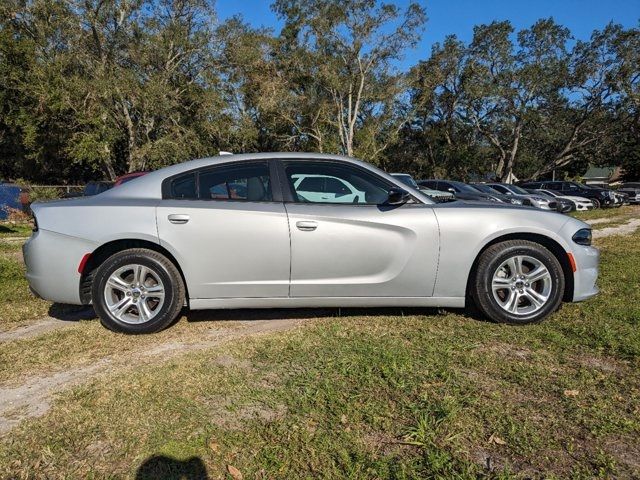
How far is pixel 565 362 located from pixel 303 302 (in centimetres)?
203

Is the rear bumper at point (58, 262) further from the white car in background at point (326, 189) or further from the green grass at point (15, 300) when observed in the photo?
the white car in background at point (326, 189)

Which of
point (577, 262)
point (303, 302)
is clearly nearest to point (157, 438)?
point (303, 302)

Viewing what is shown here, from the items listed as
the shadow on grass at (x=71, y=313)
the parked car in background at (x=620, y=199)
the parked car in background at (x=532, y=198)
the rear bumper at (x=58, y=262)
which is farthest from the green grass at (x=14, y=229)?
the parked car in background at (x=620, y=199)

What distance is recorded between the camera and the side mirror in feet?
13.3

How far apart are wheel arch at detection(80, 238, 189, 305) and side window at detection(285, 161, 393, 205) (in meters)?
1.23

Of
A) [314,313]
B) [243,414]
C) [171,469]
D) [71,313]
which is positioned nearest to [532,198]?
[314,313]

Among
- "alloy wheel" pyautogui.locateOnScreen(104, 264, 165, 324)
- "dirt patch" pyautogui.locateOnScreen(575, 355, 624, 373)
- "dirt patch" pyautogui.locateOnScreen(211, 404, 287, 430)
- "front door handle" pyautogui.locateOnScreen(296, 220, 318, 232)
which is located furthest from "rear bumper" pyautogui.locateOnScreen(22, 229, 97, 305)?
"dirt patch" pyautogui.locateOnScreen(575, 355, 624, 373)

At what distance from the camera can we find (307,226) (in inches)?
156

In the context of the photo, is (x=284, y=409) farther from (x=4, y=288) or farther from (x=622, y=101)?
(x=622, y=101)

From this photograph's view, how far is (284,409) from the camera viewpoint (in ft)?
8.97

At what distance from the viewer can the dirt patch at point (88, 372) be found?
110 inches

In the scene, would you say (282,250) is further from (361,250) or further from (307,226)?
(361,250)

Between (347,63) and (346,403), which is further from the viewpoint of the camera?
(347,63)

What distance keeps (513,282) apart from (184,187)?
2.96 meters
